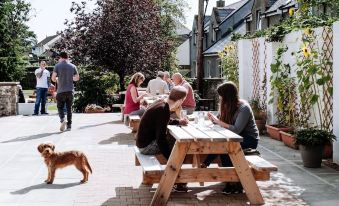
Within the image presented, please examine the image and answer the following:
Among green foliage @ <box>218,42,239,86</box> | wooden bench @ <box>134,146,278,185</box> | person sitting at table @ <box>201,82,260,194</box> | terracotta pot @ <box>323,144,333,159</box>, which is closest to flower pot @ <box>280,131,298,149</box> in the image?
terracotta pot @ <box>323,144,333,159</box>

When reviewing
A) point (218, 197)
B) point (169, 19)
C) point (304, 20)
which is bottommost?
point (218, 197)

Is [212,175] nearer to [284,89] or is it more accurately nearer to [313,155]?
[313,155]

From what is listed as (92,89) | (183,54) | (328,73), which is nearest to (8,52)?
(92,89)

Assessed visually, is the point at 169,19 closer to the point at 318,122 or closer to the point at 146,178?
the point at 318,122

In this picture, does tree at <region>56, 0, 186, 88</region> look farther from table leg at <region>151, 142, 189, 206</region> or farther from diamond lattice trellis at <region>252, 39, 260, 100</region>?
table leg at <region>151, 142, 189, 206</region>

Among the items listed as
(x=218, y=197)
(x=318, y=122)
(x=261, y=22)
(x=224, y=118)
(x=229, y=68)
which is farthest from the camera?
(x=261, y=22)

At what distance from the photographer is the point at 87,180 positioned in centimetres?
753

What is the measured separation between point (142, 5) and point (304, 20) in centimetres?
1214

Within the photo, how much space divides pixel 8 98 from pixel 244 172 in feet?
42.1

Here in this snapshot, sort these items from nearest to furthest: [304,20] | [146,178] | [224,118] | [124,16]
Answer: [146,178], [224,118], [304,20], [124,16]

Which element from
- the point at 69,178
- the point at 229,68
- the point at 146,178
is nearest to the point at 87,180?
the point at 69,178

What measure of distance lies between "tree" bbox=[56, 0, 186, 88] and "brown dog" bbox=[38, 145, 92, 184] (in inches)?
557

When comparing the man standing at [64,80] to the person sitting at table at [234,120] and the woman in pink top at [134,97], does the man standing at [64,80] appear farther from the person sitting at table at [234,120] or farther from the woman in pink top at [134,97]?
the person sitting at table at [234,120]

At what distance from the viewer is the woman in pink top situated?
36.6 feet
